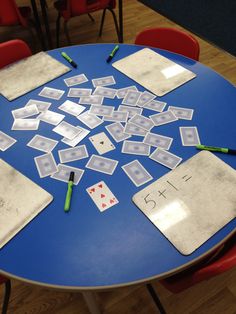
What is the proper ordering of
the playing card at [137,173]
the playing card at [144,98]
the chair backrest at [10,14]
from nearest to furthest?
1. the playing card at [137,173]
2. the playing card at [144,98]
3. the chair backrest at [10,14]

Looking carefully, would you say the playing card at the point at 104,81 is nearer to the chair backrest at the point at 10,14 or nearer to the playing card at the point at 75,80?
the playing card at the point at 75,80

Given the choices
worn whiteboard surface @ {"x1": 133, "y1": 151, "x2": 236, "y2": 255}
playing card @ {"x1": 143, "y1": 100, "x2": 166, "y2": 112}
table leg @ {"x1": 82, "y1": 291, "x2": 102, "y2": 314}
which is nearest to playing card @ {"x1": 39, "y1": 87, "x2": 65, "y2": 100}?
playing card @ {"x1": 143, "y1": 100, "x2": 166, "y2": 112}

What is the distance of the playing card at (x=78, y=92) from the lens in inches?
60.5

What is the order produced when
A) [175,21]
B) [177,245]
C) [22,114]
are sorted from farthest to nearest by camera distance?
[175,21]
[22,114]
[177,245]

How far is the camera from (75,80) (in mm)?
1610

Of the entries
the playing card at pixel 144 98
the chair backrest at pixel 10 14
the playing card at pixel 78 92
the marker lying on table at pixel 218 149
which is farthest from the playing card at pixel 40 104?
the chair backrest at pixel 10 14

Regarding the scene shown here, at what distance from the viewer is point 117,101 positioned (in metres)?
1.49

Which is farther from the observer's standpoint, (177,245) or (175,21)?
(175,21)

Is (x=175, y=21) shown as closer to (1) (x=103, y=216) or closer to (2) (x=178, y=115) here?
(2) (x=178, y=115)

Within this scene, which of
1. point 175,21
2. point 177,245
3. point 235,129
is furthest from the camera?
point 175,21

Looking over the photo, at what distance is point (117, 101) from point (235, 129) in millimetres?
555

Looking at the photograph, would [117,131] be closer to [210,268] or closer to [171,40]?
[210,268]

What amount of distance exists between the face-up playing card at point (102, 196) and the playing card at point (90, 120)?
338 mm

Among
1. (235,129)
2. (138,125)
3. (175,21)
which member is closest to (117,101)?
(138,125)
